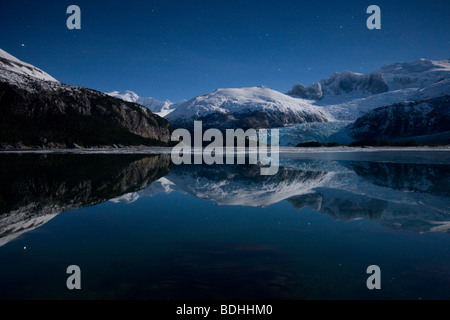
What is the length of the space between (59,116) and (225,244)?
111 metres

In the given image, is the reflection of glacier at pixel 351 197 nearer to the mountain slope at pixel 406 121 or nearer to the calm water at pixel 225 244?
the calm water at pixel 225 244

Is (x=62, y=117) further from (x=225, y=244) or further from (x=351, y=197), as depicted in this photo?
(x=225, y=244)

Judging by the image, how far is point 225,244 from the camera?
6.11 m

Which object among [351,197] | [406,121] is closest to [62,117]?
[351,197]

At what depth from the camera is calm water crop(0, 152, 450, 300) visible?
4258 millimetres

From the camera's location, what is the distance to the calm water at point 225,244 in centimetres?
426

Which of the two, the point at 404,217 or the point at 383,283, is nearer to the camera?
the point at 383,283

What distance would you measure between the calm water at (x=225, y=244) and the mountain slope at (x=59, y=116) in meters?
78.8

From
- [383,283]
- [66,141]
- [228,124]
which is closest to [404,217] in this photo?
[383,283]

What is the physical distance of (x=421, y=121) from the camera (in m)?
120

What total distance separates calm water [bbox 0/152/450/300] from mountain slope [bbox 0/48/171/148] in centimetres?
7878
